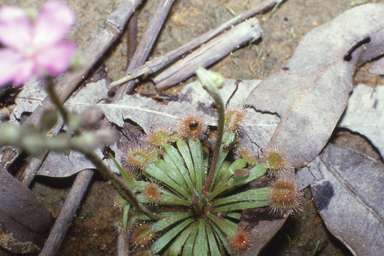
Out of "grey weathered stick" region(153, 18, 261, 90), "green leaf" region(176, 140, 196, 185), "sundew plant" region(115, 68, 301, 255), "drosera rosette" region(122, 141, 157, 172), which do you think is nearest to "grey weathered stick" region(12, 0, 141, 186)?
"grey weathered stick" region(153, 18, 261, 90)

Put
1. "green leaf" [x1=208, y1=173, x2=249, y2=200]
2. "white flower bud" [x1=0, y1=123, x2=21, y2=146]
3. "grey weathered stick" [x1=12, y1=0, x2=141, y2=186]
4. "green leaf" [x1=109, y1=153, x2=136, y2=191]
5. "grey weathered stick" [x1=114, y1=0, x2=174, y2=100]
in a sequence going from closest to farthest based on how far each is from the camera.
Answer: "white flower bud" [x1=0, y1=123, x2=21, y2=146] < "green leaf" [x1=109, y1=153, x2=136, y2=191] < "green leaf" [x1=208, y1=173, x2=249, y2=200] < "grey weathered stick" [x1=12, y1=0, x2=141, y2=186] < "grey weathered stick" [x1=114, y1=0, x2=174, y2=100]

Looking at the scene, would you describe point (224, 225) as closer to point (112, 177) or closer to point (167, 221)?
point (167, 221)

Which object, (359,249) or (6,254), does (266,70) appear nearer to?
(359,249)

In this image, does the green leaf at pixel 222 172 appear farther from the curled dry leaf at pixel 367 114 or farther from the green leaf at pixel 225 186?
the curled dry leaf at pixel 367 114

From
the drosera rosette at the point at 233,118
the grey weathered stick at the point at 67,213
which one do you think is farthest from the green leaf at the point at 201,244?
the grey weathered stick at the point at 67,213

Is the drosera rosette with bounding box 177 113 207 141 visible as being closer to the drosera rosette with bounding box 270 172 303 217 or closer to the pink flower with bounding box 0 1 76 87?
the drosera rosette with bounding box 270 172 303 217

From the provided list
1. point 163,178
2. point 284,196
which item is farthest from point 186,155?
point 284,196
